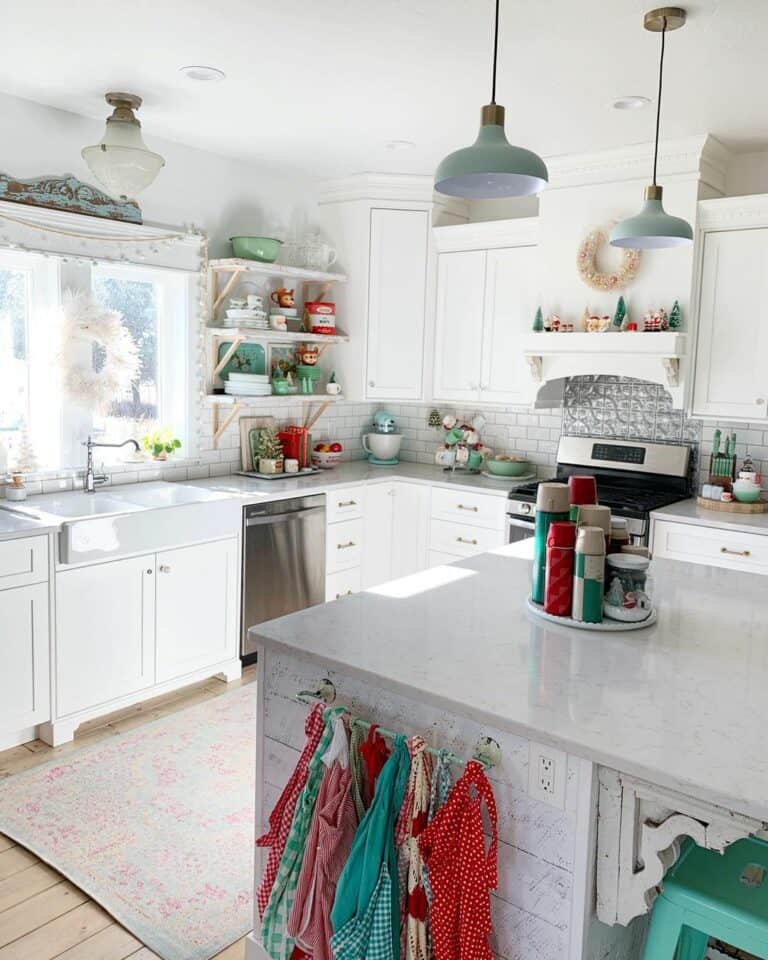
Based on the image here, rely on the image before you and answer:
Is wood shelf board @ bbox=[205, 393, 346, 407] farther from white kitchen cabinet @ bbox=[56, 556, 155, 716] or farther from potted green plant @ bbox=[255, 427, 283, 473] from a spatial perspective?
white kitchen cabinet @ bbox=[56, 556, 155, 716]

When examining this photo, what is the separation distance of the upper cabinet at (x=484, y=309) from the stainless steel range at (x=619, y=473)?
484 millimetres

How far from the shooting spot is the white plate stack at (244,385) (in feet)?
15.3

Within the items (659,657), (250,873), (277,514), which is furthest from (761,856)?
(277,514)

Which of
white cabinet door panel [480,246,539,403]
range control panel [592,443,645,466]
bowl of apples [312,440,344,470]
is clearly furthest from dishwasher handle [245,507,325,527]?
range control panel [592,443,645,466]

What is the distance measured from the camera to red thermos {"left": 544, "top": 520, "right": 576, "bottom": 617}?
86.3 inches

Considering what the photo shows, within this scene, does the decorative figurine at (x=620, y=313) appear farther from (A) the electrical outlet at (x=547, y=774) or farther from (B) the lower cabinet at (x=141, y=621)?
(A) the electrical outlet at (x=547, y=774)

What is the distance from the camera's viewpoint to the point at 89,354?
4168 millimetres

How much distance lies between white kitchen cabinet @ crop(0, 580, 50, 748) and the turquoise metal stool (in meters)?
2.58

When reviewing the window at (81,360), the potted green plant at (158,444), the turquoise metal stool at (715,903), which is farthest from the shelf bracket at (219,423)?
the turquoise metal stool at (715,903)

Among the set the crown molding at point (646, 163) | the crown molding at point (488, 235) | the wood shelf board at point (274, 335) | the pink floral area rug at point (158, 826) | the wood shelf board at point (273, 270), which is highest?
the crown molding at point (646, 163)

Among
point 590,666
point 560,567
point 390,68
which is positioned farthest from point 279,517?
point 590,666

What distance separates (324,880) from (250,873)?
1.09 m

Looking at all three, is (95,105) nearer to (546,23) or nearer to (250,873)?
(546,23)

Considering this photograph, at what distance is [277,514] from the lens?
442 cm
